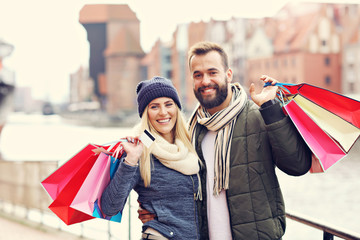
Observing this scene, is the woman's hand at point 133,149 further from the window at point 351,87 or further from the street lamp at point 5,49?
the window at point 351,87

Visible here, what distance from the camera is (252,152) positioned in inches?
82.9

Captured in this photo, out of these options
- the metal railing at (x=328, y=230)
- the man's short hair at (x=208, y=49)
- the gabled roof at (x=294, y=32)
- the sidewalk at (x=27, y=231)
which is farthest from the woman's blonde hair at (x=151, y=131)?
the gabled roof at (x=294, y=32)

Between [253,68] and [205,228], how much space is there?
40.4 m

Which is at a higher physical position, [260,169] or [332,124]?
[332,124]

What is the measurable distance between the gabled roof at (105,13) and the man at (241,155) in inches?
2480

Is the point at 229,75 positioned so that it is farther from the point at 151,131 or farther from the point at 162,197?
the point at 162,197

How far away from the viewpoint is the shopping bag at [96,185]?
6.67 feet

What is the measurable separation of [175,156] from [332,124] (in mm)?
831

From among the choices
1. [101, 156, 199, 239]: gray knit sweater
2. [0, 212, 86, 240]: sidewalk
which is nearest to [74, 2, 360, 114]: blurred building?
[0, 212, 86, 240]: sidewalk

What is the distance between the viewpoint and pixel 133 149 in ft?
6.39

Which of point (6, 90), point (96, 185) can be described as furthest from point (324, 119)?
point (6, 90)

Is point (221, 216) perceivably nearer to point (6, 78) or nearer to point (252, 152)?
point (252, 152)

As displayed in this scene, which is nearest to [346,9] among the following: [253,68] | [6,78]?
[253,68]

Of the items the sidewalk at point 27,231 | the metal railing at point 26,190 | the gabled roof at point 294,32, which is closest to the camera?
the sidewalk at point 27,231
